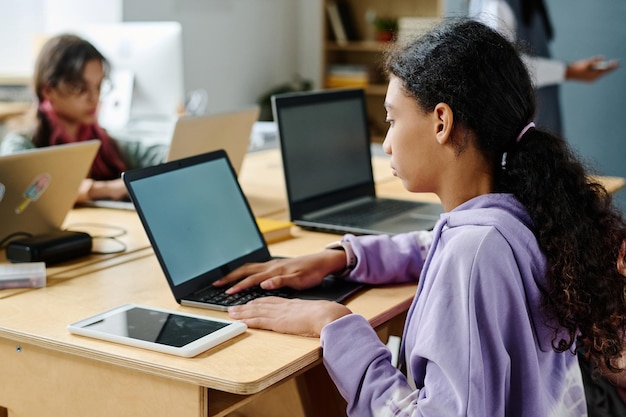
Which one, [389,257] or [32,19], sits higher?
[32,19]

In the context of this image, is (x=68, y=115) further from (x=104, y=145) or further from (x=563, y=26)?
(x=563, y=26)

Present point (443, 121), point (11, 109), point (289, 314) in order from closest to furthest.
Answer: point (443, 121)
point (289, 314)
point (11, 109)

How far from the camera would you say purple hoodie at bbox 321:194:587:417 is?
104 cm

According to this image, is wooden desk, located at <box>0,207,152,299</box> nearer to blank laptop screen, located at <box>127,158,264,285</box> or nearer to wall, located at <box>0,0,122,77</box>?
blank laptop screen, located at <box>127,158,264,285</box>

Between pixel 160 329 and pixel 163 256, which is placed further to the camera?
pixel 163 256

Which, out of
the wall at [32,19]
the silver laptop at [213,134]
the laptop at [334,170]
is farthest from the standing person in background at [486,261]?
the wall at [32,19]

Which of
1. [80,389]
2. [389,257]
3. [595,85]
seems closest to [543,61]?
[595,85]

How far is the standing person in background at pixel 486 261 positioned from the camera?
3.46 feet

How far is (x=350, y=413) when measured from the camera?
1130mm

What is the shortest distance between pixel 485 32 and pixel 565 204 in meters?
0.26

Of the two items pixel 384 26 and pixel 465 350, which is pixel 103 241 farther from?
pixel 384 26

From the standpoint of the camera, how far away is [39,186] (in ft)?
5.65

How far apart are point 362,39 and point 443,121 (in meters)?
4.60

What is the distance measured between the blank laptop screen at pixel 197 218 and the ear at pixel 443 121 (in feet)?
1.61
